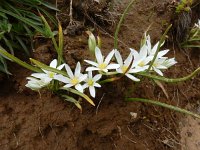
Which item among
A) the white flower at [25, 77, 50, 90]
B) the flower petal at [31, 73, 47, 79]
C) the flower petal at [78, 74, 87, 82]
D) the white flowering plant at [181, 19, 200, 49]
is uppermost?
the white flowering plant at [181, 19, 200, 49]

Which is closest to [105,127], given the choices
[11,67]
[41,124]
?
[41,124]

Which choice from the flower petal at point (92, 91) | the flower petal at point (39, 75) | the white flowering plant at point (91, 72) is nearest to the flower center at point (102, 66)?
the white flowering plant at point (91, 72)

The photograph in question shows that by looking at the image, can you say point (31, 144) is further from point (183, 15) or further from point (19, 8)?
point (183, 15)

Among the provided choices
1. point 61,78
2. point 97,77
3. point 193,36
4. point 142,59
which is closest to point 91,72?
point 97,77

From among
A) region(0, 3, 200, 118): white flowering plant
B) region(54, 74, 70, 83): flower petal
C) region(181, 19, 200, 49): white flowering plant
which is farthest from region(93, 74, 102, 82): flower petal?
region(181, 19, 200, 49): white flowering plant

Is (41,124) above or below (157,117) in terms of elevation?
above

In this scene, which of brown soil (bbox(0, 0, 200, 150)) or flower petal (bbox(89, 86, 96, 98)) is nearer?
flower petal (bbox(89, 86, 96, 98))

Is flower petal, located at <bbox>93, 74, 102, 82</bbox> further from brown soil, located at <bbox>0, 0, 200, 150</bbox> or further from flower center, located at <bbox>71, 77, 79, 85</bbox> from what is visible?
brown soil, located at <bbox>0, 0, 200, 150</bbox>

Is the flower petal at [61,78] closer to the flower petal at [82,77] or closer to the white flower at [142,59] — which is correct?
the flower petal at [82,77]

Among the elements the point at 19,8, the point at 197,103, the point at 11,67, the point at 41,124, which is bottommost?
the point at 197,103
